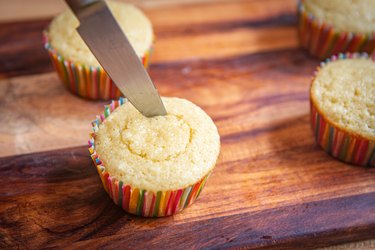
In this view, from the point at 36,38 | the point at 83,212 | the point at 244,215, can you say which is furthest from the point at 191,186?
the point at 36,38

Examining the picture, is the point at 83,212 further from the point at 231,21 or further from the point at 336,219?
the point at 231,21

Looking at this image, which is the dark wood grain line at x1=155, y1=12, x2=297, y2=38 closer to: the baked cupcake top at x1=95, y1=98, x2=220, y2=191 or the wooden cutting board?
the wooden cutting board

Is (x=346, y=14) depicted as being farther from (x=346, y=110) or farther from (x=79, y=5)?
(x=79, y=5)

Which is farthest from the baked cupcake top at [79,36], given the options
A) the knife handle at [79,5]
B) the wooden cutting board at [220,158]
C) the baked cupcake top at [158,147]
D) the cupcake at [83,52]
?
the knife handle at [79,5]

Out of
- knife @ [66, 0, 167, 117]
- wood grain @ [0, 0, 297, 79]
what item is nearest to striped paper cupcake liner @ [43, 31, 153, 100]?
wood grain @ [0, 0, 297, 79]

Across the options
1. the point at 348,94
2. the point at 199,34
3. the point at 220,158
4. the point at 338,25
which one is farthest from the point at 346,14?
the point at 220,158

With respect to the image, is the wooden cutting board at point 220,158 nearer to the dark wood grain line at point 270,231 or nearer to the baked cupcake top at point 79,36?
the dark wood grain line at point 270,231
